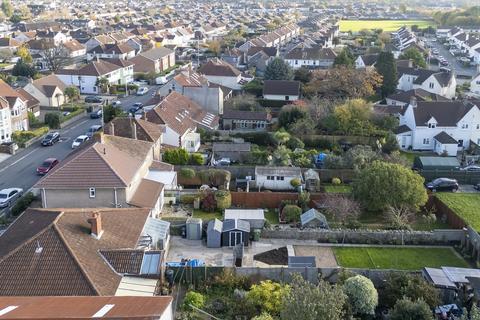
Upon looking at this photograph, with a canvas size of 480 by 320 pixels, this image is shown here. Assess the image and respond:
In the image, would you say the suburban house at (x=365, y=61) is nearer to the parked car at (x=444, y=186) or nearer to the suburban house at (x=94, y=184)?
the parked car at (x=444, y=186)

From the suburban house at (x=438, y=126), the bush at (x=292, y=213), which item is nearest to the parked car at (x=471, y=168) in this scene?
the suburban house at (x=438, y=126)

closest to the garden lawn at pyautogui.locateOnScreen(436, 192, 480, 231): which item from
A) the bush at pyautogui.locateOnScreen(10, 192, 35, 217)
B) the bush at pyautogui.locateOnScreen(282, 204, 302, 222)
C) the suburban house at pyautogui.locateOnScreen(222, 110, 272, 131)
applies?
the bush at pyautogui.locateOnScreen(282, 204, 302, 222)

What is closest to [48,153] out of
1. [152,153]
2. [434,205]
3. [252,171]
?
[152,153]

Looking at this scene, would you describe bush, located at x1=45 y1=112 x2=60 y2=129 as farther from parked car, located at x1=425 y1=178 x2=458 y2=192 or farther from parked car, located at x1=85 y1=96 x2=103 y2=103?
parked car, located at x1=425 y1=178 x2=458 y2=192

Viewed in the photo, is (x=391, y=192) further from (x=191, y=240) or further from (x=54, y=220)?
(x=54, y=220)

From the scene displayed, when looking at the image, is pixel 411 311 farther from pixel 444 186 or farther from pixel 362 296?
pixel 444 186

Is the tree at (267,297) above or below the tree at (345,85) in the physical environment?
below
